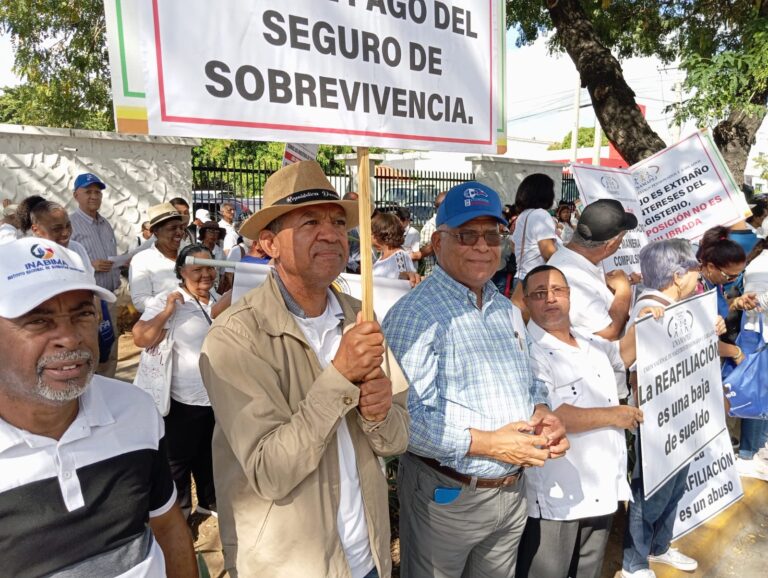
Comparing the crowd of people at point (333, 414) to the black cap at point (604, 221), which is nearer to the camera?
the crowd of people at point (333, 414)

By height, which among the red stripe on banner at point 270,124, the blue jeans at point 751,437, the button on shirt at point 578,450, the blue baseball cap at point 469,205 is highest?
the red stripe on banner at point 270,124

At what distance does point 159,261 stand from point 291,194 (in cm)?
229

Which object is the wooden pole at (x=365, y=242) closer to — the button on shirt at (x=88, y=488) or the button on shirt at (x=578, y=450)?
the button on shirt at (x=88, y=488)

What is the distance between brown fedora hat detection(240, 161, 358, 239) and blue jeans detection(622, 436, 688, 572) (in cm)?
213

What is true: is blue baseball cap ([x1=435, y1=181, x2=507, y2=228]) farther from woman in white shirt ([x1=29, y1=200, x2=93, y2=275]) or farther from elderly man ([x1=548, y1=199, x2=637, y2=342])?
woman in white shirt ([x1=29, y1=200, x2=93, y2=275])

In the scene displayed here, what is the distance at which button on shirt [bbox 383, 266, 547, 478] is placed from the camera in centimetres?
196

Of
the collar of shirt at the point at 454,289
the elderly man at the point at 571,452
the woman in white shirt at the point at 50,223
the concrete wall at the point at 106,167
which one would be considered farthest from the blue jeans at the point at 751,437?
the concrete wall at the point at 106,167

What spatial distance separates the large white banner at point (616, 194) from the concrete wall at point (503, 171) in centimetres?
787

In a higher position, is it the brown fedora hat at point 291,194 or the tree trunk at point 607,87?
the tree trunk at point 607,87

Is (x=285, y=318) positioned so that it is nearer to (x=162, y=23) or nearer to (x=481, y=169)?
(x=162, y=23)

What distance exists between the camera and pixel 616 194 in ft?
14.7

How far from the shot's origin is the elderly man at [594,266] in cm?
317

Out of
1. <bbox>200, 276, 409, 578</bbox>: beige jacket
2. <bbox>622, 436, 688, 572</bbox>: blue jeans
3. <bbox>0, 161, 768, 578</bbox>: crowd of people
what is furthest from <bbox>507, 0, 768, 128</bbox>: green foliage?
<bbox>200, 276, 409, 578</bbox>: beige jacket

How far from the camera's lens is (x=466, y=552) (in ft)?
6.97
